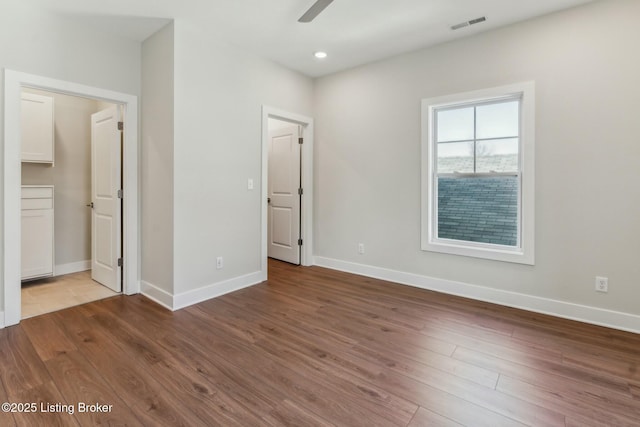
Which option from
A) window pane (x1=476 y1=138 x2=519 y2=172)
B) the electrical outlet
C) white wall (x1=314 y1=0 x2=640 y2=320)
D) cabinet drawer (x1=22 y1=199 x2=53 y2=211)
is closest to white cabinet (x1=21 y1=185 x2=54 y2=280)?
cabinet drawer (x1=22 y1=199 x2=53 y2=211)

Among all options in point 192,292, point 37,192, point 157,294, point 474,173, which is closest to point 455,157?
point 474,173

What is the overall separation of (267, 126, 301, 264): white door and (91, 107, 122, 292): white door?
7.10 ft

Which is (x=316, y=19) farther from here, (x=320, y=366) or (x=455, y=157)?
(x=320, y=366)

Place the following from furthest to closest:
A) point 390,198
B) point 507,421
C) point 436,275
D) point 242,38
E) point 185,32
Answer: point 390,198, point 436,275, point 242,38, point 185,32, point 507,421

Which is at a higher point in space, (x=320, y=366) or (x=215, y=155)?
(x=215, y=155)

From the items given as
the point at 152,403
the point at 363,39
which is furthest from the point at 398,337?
the point at 363,39

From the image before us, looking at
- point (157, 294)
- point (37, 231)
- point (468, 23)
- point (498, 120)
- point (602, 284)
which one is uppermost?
point (468, 23)

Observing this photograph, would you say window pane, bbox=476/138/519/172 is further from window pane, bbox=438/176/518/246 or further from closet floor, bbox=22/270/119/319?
closet floor, bbox=22/270/119/319

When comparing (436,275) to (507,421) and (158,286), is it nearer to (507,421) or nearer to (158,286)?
(507,421)

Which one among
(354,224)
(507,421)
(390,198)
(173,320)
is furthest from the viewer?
(354,224)

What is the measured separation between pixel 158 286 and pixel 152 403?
1.70 meters

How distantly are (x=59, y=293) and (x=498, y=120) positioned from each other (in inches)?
197

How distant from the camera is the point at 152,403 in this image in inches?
67.1

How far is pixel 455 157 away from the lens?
3.51 m
